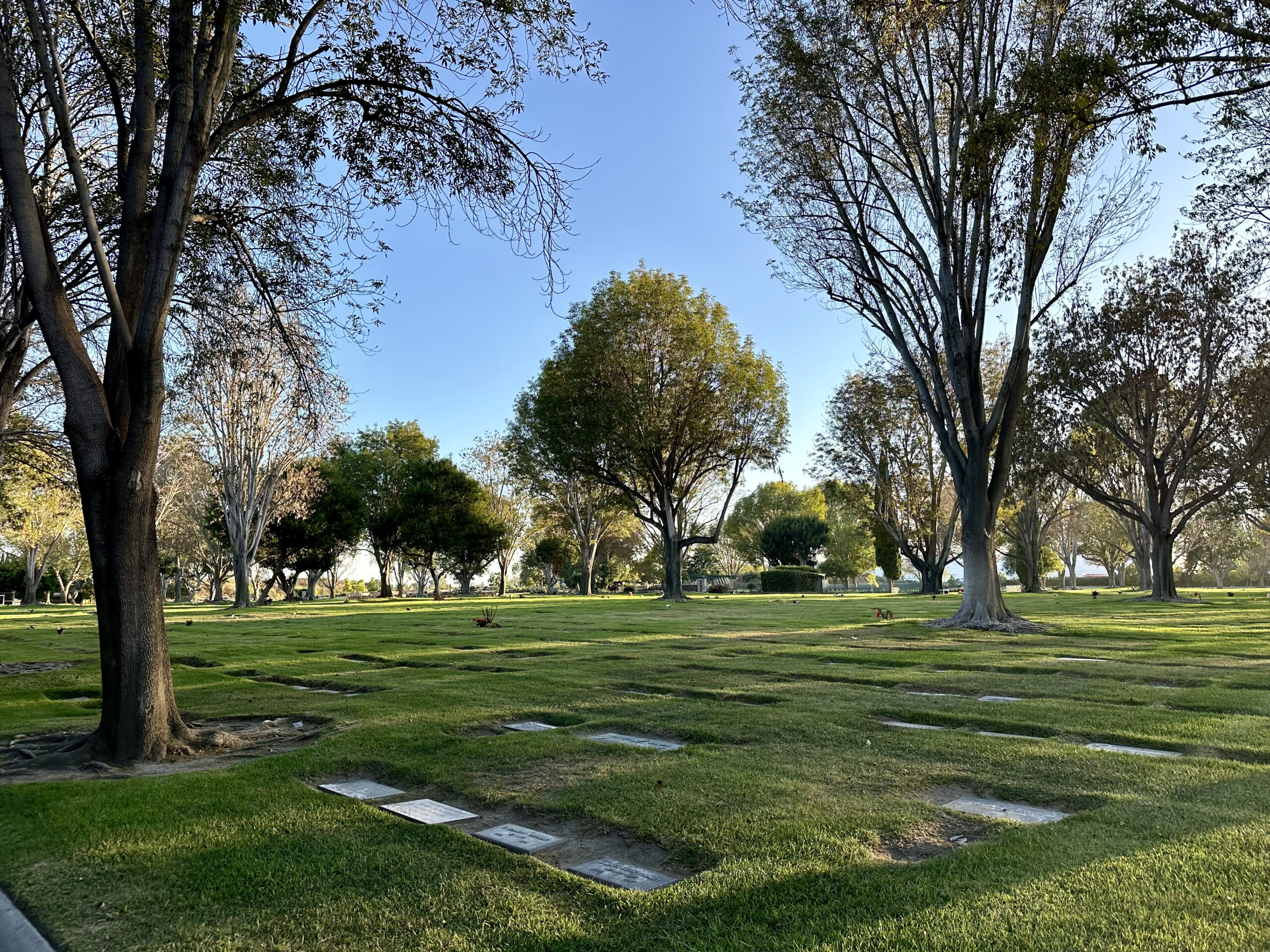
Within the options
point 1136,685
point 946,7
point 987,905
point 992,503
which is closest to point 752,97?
point 946,7

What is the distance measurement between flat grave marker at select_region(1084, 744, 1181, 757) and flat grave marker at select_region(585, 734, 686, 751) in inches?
108

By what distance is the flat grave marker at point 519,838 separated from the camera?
3.42 meters

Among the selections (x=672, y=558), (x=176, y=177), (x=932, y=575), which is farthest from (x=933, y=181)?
(x=932, y=575)

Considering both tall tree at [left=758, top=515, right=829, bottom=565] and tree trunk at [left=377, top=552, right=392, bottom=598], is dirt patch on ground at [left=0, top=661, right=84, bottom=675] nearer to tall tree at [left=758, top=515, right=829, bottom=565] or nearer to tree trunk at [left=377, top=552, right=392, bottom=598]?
tree trunk at [left=377, top=552, right=392, bottom=598]

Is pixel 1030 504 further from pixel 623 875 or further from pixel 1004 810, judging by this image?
pixel 623 875

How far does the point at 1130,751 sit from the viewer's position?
204 inches

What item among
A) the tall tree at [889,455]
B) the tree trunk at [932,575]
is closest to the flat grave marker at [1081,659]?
the tall tree at [889,455]

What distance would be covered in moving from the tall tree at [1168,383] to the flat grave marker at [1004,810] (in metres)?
30.7

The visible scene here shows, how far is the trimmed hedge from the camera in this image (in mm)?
60875

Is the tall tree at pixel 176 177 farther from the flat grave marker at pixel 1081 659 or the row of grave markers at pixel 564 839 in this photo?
the flat grave marker at pixel 1081 659

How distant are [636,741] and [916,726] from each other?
89.2 inches

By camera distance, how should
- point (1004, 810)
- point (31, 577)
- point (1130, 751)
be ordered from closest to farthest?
1. point (1004, 810)
2. point (1130, 751)
3. point (31, 577)

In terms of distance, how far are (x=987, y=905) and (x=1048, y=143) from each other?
13461mm

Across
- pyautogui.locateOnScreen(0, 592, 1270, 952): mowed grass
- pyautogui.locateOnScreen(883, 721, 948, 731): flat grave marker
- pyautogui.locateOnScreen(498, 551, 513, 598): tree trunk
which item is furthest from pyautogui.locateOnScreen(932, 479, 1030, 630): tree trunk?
pyautogui.locateOnScreen(498, 551, 513, 598): tree trunk
